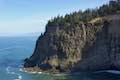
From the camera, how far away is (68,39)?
434 ft

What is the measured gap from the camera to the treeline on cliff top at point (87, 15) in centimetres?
13440

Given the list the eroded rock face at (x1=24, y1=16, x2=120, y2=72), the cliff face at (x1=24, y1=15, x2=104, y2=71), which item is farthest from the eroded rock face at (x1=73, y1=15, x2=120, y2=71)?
the cliff face at (x1=24, y1=15, x2=104, y2=71)

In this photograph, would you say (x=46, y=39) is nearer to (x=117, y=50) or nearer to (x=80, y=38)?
(x=80, y=38)

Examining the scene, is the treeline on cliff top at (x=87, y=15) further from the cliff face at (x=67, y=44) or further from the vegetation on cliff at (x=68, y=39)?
the cliff face at (x=67, y=44)

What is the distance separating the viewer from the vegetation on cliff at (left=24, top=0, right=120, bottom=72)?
12938 cm

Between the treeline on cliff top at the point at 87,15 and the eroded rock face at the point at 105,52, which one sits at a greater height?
the treeline on cliff top at the point at 87,15

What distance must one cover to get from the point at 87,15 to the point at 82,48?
12.8 metres

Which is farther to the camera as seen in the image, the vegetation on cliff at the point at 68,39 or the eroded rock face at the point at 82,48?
the vegetation on cliff at the point at 68,39

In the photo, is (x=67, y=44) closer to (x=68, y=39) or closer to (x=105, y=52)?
(x=68, y=39)

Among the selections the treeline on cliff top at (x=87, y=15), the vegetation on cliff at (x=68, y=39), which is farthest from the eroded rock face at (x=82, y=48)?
the treeline on cliff top at (x=87, y=15)

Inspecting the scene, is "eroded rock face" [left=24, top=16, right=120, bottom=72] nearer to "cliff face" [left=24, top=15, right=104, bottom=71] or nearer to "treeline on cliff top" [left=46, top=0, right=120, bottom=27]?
"cliff face" [left=24, top=15, right=104, bottom=71]

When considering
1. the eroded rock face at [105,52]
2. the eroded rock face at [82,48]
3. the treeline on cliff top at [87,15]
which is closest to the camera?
the eroded rock face at [105,52]

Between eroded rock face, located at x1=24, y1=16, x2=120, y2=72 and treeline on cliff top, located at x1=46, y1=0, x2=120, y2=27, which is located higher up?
treeline on cliff top, located at x1=46, y1=0, x2=120, y2=27

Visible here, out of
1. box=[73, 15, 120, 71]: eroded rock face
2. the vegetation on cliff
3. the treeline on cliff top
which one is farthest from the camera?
the treeline on cliff top
